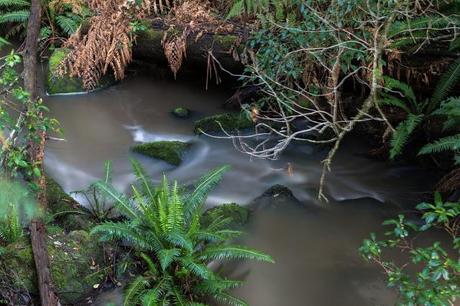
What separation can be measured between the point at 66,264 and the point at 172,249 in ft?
2.87

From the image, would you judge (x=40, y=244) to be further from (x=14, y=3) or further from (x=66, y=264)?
(x=14, y=3)

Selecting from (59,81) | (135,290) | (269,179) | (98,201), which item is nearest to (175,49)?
(59,81)

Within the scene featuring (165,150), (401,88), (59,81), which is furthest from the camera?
(59,81)

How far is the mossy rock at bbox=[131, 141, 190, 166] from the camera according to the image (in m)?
5.69

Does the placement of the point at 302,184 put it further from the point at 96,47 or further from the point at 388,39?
the point at 96,47

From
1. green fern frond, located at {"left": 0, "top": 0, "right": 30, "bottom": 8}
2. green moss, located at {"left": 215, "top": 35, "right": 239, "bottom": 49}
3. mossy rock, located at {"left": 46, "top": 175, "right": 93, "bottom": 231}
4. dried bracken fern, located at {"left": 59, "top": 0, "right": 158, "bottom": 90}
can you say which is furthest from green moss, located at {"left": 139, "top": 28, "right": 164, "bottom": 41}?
mossy rock, located at {"left": 46, "top": 175, "right": 93, "bottom": 231}

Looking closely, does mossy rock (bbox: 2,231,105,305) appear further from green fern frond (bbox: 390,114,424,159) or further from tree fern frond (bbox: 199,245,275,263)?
green fern frond (bbox: 390,114,424,159)

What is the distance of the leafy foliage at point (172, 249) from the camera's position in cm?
354

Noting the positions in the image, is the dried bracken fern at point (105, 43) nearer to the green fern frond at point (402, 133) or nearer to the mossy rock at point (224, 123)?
the mossy rock at point (224, 123)

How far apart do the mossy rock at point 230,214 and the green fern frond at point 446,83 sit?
2315 mm

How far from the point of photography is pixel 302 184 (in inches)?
210

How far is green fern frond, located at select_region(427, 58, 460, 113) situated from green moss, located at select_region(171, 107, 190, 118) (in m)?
3.21

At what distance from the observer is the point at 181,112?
21.9 feet

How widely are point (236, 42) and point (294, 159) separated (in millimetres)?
1754
